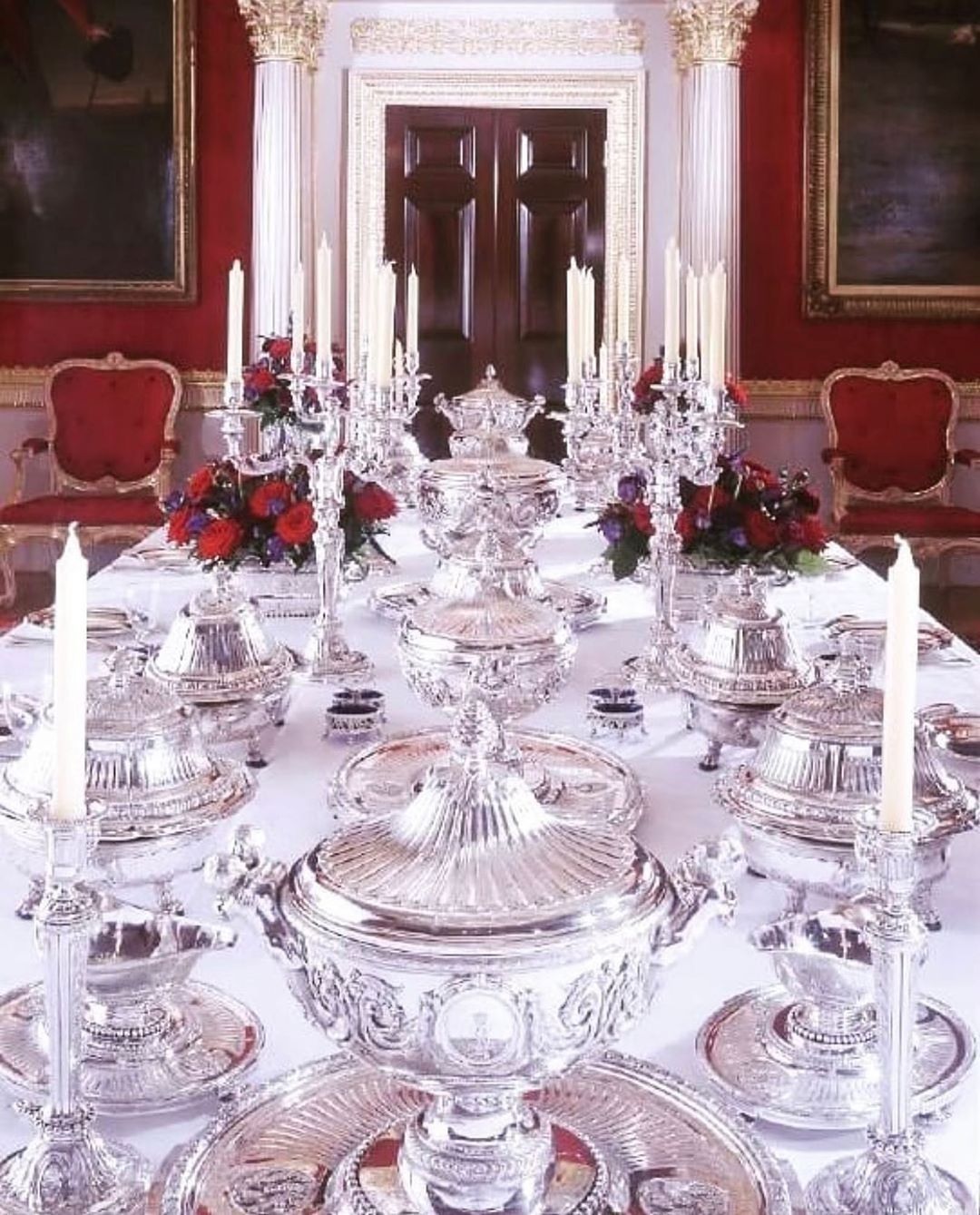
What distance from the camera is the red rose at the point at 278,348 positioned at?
11.8 feet

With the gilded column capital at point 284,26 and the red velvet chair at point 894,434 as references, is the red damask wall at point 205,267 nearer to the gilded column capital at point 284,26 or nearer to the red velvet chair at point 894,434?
the gilded column capital at point 284,26

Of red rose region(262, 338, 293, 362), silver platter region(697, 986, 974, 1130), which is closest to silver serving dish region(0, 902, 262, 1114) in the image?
silver platter region(697, 986, 974, 1130)

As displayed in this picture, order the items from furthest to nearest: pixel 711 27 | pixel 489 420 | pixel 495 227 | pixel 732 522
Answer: pixel 495 227 → pixel 711 27 → pixel 489 420 → pixel 732 522

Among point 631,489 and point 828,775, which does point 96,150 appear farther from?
point 828,775

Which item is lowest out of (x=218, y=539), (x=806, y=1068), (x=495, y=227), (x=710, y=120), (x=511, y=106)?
(x=806, y=1068)

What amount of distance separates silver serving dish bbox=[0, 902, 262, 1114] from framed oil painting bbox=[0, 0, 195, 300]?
6.71 meters

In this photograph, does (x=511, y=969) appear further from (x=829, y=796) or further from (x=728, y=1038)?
(x=829, y=796)

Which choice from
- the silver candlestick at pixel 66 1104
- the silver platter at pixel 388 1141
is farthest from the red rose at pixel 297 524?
the silver candlestick at pixel 66 1104

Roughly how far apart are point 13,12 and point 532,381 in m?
2.90

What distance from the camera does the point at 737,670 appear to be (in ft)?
7.02

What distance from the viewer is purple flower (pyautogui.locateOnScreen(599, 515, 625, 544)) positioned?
124 inches

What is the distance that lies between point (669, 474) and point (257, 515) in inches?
30.5

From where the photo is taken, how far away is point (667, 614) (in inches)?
105

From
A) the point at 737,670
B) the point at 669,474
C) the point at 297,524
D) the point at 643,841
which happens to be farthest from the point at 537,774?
the point at 297,524
